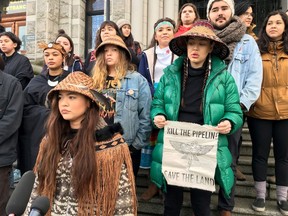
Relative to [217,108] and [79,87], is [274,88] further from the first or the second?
[79,87]

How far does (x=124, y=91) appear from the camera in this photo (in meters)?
3.19

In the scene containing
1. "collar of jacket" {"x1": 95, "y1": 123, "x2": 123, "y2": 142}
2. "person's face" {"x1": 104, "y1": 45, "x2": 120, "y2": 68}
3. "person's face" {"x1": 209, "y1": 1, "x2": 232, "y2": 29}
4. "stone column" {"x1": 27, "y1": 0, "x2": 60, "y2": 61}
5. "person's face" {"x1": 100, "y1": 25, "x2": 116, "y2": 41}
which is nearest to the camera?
"collar of jacket" {"x1": 95, "y1": 123, "x2": 123, "y2": 142}

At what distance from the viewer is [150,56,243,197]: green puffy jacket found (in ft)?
8.86

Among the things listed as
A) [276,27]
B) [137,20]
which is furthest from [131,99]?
[137,20]

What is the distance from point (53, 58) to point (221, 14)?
1.94m

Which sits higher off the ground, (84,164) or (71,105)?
(71,105)

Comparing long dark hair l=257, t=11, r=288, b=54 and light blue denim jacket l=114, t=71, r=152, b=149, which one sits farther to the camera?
long dark hair l=257, t=11, r=288, b=54

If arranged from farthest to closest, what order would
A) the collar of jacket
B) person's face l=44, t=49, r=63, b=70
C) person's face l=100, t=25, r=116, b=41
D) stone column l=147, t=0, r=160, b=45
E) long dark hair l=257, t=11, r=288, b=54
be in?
stone column l=147, t=0, r=160, b=45 → person's face l=100, t=25, r=116, b=41 → person's face l=44, t=49, r=63, b=70 → long dark hair l=257, t=11, r=288, b=54 → the collar of jacket

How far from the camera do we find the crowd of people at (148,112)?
2080mm

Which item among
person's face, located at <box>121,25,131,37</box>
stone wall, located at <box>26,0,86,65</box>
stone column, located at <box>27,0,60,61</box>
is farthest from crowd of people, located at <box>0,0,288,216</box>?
stone column, located at <box>27,0,60,61</box>

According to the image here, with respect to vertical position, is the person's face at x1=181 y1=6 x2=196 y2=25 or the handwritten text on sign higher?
the person's face at x1=181 y1=6 x2=196 y2=25

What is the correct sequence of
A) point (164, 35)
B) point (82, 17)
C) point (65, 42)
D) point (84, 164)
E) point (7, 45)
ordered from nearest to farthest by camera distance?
point (84, 164)
point (164, 35)
point (7, 45)
point (65, 42)
point (82, 17)

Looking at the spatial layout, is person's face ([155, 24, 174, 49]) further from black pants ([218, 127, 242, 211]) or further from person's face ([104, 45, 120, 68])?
black pants ([218, 127, 242, 211])

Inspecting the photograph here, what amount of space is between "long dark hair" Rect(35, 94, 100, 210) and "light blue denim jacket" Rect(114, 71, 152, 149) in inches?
37.6
